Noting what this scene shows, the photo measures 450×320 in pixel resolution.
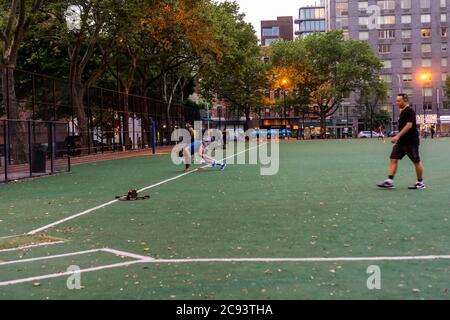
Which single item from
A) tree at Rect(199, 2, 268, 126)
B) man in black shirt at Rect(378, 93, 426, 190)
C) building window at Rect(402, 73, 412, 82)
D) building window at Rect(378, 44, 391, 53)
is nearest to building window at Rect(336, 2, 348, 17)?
building window at Rect(378, 44, 391, 53)

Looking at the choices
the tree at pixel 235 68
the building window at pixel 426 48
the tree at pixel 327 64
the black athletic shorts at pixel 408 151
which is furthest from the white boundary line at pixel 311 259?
the building window at pixel 426 48

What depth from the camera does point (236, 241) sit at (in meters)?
6.93

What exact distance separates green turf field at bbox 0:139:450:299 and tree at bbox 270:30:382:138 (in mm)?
65225

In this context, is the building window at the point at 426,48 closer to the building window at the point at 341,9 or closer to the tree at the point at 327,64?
the building window at the point at 341,9

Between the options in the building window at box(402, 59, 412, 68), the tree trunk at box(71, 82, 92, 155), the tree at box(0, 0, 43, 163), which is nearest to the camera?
the tree at box(0, 0, 43, 163)

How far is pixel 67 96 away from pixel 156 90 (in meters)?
25.1

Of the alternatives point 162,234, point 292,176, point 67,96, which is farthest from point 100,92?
point 162,234

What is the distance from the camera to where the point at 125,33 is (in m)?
30.2

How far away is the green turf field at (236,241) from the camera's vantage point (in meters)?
4.87

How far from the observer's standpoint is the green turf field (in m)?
4.87

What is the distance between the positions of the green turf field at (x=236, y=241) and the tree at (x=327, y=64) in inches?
2568

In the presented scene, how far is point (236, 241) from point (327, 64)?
7537 centimetres

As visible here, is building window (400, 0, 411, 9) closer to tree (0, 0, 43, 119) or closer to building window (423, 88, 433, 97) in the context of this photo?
building window (423, 88, 433, 97)

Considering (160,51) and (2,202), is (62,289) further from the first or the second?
(160,51)
